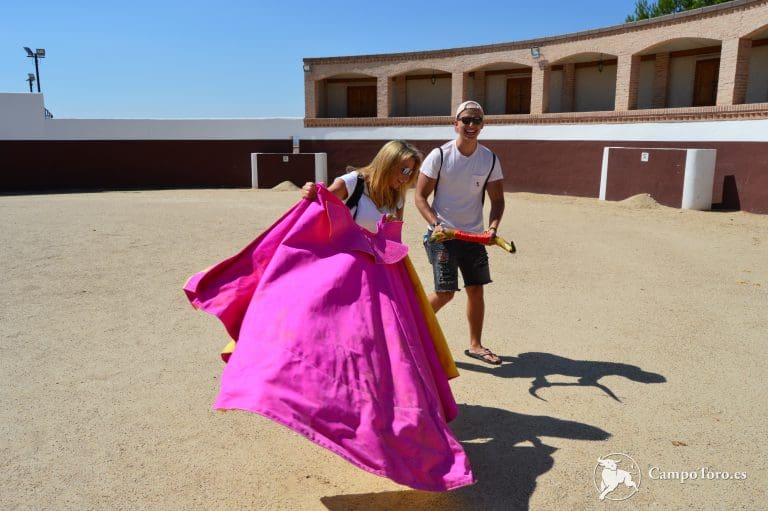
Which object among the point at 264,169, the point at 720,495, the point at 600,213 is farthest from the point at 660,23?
the point at 720,495

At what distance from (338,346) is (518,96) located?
22835 mm

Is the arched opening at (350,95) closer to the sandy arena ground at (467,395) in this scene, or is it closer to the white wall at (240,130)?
the white wall at (240,130)

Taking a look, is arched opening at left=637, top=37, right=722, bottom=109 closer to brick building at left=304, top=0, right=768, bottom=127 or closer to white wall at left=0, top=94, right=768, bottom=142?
brick building at left=304, top=0, right=768, bottom=127

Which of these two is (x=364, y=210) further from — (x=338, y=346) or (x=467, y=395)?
(x=467, y=395)

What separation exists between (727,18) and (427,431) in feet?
55.6

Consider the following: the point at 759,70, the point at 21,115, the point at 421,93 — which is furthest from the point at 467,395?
the point at 421,93

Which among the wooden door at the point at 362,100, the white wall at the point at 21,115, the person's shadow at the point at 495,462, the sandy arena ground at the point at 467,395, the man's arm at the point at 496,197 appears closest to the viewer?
the person's shadow at the point at 495,462

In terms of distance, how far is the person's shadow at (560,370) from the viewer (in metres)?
4.00

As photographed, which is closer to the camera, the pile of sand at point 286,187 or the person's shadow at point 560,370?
the person's shadow at point 560,370

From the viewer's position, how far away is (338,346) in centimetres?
257

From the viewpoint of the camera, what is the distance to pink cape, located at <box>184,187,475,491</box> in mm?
2402

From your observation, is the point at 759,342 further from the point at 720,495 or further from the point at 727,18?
the point at 727,18

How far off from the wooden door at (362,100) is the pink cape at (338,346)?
24.0 m

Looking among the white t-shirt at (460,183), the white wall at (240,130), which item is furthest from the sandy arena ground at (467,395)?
the white wall at (240,130)
